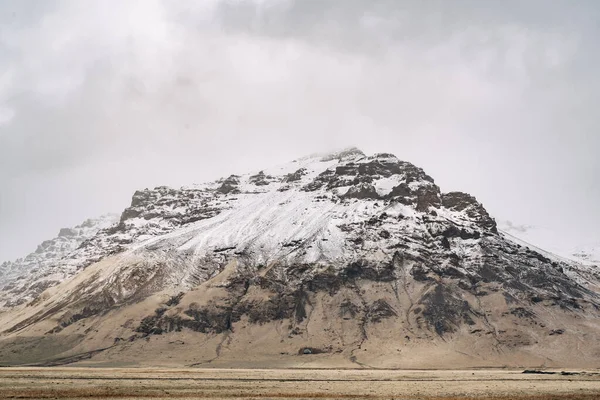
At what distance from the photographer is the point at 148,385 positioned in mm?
86625

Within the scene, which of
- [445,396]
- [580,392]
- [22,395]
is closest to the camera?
[22,395]

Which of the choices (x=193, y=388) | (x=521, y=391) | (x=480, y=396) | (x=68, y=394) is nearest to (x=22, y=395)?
(x=68, y=394)

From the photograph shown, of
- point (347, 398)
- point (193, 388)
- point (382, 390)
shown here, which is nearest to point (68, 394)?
point (193, 388)

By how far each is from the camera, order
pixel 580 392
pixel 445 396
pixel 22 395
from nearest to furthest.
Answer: pixel 22 395
pixel 445 396
pixel 580 392

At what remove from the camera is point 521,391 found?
85250mm

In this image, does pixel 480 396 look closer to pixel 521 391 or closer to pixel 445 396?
pixel 445 396

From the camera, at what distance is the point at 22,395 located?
237 ft

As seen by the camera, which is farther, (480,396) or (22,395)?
(480,396)

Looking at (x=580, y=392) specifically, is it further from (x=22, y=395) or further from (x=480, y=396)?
(x=22, y=395)

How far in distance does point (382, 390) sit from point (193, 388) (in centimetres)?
2923

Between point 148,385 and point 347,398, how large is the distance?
32425 millimetres

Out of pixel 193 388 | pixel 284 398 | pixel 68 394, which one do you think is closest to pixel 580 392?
pixel 284 398

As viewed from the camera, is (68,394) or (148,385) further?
(148,385)

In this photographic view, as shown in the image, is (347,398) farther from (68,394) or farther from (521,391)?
(68,394)
